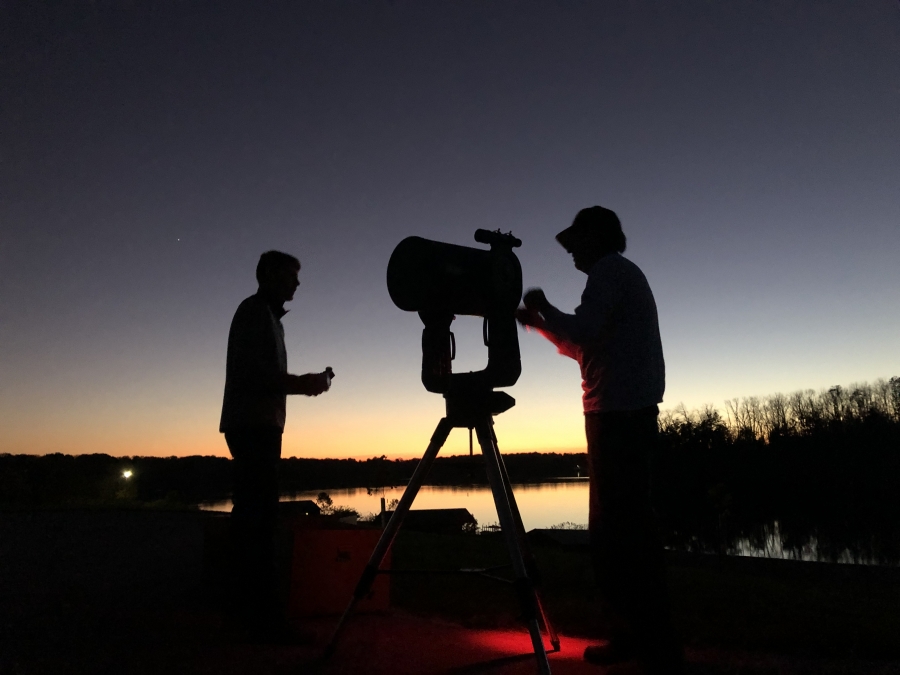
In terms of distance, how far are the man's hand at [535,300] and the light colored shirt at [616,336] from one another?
29 millimetres

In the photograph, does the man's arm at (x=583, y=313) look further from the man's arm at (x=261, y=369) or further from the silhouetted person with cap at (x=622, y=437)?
the man's arm at (x=261, y=369)

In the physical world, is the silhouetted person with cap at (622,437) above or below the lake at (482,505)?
above

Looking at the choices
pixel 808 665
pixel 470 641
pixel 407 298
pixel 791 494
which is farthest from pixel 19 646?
pixel 791 494

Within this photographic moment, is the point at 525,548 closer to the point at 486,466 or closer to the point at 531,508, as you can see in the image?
the point at 486,466

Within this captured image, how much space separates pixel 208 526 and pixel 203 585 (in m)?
0.35

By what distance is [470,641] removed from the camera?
2332mm

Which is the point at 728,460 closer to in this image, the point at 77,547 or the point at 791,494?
the point at 791,494

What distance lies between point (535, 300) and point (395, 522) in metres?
0.96

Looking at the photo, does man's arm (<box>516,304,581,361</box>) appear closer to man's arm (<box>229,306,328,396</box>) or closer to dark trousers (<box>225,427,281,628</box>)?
man's arm (<box>229,306,328,396</box>)

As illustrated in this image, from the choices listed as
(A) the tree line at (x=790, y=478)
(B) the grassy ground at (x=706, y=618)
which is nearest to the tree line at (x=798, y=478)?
(A) the tree line at (x=790, y=478)

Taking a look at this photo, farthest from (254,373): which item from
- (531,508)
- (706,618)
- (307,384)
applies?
(531,508)

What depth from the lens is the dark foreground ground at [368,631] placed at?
6.47 ft

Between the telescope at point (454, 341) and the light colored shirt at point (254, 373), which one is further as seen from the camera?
the light colored shirt at point (254, 373)

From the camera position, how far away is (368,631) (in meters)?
2.43
